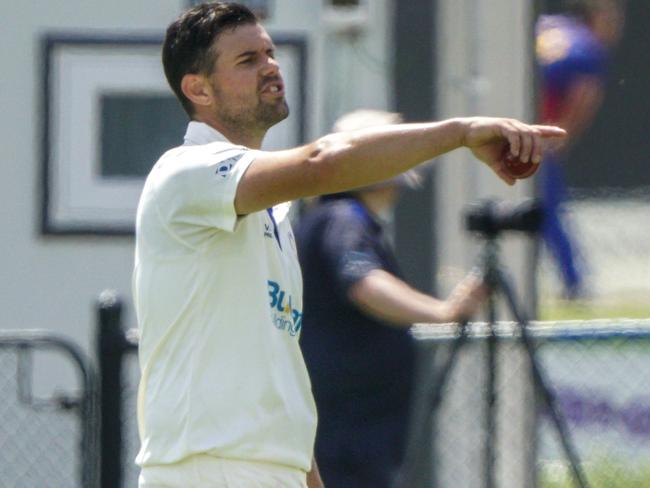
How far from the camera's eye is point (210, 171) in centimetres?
308

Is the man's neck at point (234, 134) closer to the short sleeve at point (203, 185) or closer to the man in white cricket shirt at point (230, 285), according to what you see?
the man in white cricket shirt at point (230, 285)

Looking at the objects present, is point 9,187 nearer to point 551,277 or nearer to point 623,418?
point 551,277

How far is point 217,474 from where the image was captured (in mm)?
3111

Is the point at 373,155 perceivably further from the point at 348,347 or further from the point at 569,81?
the point at 569,81

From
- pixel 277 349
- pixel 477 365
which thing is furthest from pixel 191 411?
pixel 477 365

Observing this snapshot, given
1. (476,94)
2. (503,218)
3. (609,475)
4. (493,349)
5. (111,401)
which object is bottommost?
(609,475)

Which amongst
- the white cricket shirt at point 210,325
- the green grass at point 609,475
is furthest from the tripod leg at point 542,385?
the white cricket shirt at point 210,325

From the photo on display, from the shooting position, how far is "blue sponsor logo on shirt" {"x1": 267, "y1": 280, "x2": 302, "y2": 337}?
3209 mm

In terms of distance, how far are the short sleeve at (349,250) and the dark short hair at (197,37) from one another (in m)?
1.43

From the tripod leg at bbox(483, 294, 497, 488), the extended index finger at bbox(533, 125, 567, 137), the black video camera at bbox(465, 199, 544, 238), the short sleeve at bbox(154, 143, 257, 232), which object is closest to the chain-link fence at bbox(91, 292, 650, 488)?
the tripod leg at bbox(483, 294, 497, 488)

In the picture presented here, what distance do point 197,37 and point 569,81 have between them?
364 cm

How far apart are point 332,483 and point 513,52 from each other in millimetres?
2448

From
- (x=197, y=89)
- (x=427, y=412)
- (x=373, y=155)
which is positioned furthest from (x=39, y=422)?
(x=373, y=155)

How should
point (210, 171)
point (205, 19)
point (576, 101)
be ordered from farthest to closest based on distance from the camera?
point (576, 101)
point (205, 19)
point (210, 171)
